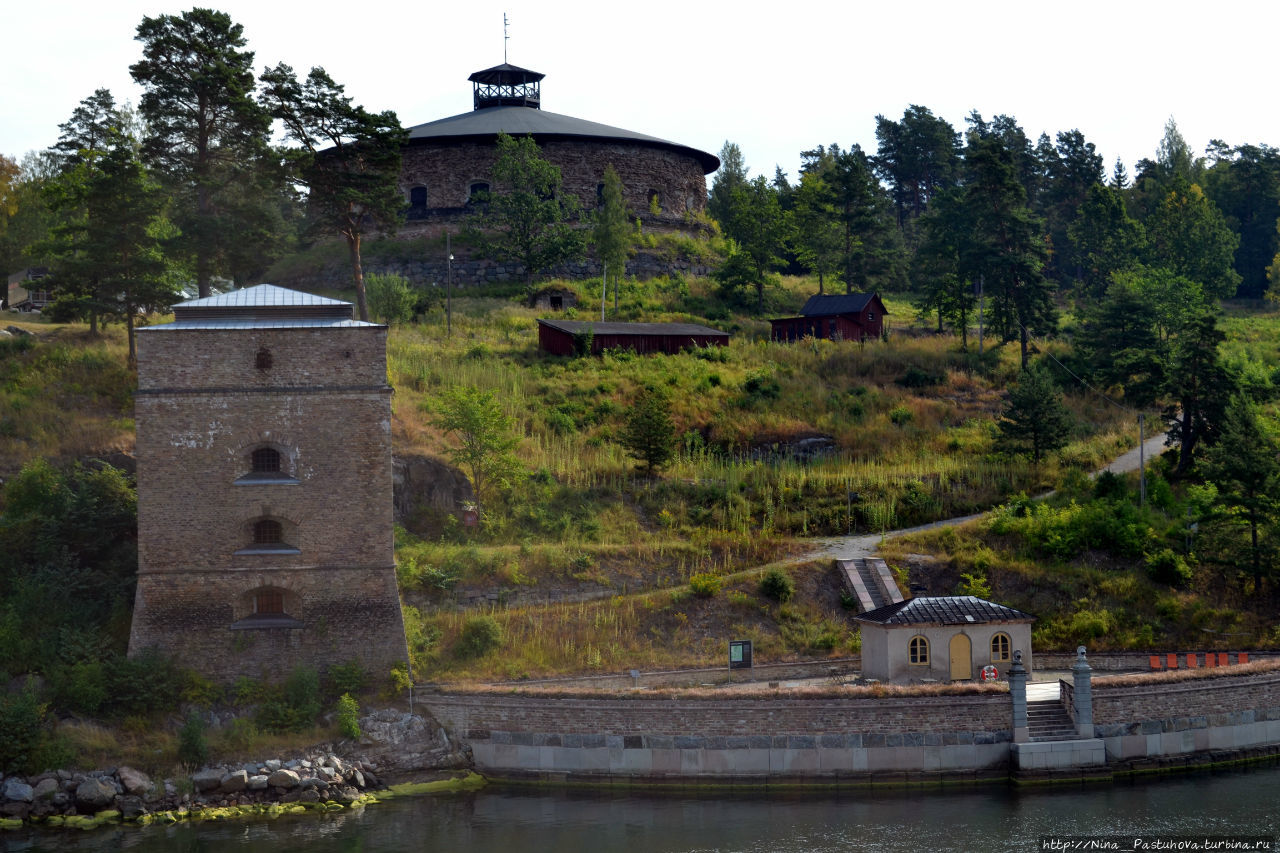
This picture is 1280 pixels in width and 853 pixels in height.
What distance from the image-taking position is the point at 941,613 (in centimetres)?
2820

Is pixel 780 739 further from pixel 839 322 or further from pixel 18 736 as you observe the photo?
pixel 839 322

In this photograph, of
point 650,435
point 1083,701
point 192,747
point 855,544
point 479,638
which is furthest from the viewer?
point 650,435

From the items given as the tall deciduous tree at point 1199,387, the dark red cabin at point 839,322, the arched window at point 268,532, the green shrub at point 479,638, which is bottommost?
the green shrub at point 479,638

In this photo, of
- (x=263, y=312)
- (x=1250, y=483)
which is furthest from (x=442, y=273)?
(x=1250, y=483)

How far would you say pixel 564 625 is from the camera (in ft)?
97.8

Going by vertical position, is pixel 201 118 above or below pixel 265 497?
above

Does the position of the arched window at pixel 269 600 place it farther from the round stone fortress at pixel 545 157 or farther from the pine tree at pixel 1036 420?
the round stone fortress at pixel 545 157

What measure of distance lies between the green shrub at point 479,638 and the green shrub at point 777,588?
662 centimetres

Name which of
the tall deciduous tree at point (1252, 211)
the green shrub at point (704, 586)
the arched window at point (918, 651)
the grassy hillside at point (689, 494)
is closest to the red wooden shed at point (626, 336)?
the grassy hillside at point (689, 494)

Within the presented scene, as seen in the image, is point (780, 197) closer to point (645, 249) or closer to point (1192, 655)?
point (645, 249)

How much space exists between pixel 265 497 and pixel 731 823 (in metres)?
11.7

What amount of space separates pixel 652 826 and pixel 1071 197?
66.5 metres

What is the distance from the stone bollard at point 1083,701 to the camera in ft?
84.0

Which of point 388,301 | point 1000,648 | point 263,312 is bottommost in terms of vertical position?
point 1000,648
